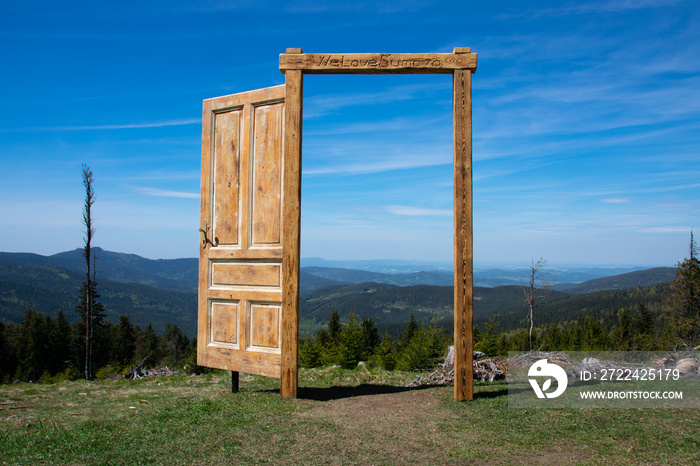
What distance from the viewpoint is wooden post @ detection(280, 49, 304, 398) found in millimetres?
5660

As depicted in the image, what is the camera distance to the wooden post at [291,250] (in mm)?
5660

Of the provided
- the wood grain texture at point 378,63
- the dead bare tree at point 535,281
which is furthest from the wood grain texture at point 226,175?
the dead bare tree at point 535,281

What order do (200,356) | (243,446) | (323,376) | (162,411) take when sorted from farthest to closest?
1. (323,376)
2. (200,356)
3. (162,411)
4. (243,446)

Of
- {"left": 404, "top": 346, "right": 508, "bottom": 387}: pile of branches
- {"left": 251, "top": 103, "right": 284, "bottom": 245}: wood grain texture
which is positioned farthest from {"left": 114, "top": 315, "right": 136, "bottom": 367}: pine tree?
{"left": 251, "top": 103, "right": 284, "bottom": 245}: wood grain texture

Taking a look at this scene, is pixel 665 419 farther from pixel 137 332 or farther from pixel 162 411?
pixel 137 332

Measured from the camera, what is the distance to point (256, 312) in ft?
19.7

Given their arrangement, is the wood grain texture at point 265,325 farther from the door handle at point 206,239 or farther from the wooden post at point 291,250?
the door handle at point 206,239

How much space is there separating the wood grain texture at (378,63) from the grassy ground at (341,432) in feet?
13.9

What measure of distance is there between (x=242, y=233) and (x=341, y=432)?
9.98ft

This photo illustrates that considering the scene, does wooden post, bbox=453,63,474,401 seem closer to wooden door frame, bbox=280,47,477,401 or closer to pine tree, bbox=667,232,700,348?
wooden door frame, bbox=280,47,477,401

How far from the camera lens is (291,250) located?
5.68 metres

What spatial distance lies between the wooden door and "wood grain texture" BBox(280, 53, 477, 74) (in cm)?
49

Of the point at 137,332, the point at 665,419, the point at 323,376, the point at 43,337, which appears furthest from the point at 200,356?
the point at 137,332

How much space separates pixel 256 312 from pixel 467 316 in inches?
111
